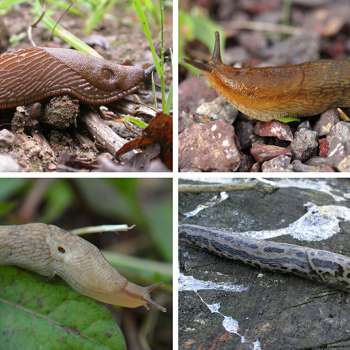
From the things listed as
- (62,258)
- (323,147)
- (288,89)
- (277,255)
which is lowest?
(277,255)

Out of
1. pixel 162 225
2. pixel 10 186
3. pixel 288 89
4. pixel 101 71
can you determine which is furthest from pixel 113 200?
pixel 288 89

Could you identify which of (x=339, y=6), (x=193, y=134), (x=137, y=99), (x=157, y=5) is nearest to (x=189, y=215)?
(x=193, y=134)

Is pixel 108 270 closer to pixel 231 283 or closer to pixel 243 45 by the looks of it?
pixel 231 283

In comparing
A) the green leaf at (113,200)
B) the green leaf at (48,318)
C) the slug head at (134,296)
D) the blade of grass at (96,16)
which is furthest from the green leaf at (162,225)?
the blade of grass at (96,16)

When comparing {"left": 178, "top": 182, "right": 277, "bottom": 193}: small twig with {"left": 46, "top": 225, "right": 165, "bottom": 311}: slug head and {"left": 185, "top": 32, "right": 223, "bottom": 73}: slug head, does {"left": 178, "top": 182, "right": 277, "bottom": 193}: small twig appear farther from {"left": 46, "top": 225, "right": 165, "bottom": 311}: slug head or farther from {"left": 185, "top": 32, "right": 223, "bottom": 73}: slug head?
{"left": 46, "top": 225, "right": 165, "bottom": 311}: slug head

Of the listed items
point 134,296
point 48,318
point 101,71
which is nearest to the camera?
point 48,318

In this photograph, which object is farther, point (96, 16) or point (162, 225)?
point (96, 16)

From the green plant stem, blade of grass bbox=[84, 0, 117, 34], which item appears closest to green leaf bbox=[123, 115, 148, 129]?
the green plant stem

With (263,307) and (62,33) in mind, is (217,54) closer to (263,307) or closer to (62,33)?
(62,33)
